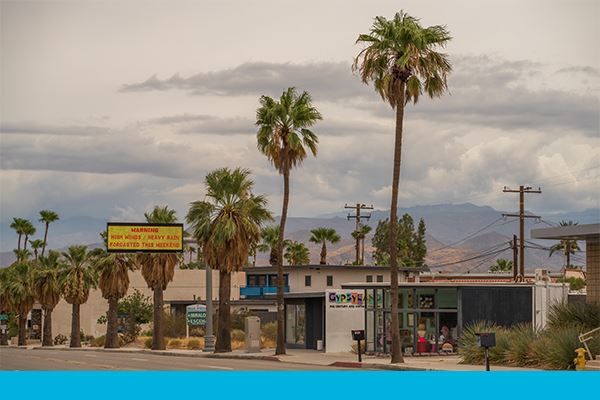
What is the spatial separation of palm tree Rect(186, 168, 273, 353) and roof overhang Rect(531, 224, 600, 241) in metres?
22.1

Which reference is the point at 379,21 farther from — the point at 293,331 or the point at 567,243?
the point at 567,243

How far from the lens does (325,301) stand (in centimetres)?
6481

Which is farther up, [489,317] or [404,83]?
[404,83]

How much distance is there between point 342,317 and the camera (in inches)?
2494

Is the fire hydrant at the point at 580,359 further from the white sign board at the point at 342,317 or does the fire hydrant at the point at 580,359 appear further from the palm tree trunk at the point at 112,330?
the palm tree trunk at the point at 112,330

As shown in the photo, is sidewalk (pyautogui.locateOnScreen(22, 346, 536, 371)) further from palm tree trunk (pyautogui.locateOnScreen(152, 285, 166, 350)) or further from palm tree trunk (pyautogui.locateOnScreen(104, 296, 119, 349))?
palm tree trunk (pyautogui.locateOnScreen(104, 296, 119, 349))

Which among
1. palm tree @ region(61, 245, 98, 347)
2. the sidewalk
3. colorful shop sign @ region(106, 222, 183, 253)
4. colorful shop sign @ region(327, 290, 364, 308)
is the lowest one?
the sidewalk

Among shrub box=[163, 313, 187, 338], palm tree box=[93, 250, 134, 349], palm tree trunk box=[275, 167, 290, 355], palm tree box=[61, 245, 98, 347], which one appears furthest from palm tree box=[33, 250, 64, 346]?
palm tree trunk box=[275, 167, 290, 355]

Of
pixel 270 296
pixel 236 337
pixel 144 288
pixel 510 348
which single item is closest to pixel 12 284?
pixel 144 288

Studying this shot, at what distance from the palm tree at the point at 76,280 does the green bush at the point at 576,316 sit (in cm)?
6028

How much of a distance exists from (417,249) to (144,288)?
64972 millimetres

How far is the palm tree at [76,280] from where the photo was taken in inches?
4011

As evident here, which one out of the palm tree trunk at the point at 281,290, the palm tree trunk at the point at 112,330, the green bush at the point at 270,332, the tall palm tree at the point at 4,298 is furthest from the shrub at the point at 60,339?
the palm tree trunk at the point at 281,290

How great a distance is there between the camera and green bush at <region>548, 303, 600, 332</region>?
150ft
